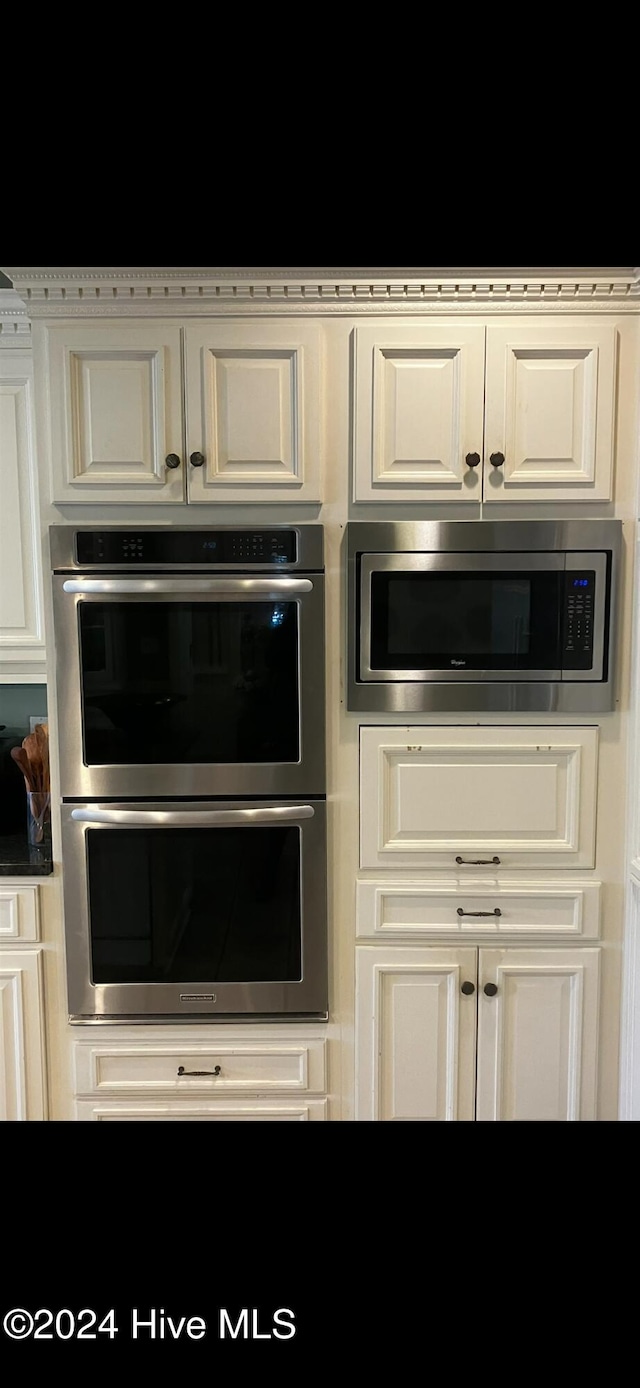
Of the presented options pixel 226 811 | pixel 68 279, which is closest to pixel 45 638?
pixel 226 811

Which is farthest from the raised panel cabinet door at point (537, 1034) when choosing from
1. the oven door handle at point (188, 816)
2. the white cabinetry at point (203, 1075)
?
the oven door handle at point (188, 816)

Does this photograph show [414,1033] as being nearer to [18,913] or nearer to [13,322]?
[18,913]

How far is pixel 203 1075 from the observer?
1969 millimetres

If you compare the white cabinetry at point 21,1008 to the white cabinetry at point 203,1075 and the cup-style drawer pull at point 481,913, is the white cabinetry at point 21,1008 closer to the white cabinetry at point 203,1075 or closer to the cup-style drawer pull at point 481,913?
the white cabinetry at point 203,1075

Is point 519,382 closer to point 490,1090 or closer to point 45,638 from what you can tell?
point 45,638

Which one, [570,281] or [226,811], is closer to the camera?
[570,281]

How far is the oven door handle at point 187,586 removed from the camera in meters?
1.84

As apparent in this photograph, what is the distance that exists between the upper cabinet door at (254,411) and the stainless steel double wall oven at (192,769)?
0.11 metres

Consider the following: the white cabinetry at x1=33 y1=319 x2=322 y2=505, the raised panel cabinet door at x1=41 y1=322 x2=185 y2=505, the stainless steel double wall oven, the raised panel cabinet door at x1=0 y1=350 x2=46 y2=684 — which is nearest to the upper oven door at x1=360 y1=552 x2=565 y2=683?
the stainless steel double wall oven

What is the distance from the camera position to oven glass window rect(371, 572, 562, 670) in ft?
6.17

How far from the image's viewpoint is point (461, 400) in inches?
71.2

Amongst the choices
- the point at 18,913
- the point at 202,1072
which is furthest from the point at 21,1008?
the point at 202,1072

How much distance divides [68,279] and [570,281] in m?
1.06

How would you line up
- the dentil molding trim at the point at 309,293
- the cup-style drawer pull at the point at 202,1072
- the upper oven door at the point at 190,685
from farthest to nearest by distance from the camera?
the cup-style drawer pull at the point at 202,1072 → the upper oven door at the point at 190,685 → the dentil molding trim at the point at 309,293
